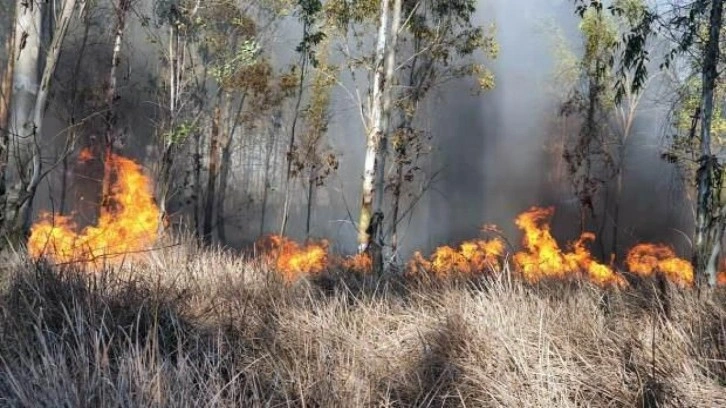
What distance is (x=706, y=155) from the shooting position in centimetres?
713

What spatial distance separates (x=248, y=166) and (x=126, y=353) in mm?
30973

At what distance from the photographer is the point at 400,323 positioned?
15.2 ft

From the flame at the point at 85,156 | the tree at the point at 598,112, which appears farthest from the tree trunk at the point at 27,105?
the flame at the point at 85,156

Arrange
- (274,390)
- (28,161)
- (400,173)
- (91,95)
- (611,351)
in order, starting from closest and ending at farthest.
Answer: (274,390) → (611,351) → (28,161) → (400,173) → (91,95)

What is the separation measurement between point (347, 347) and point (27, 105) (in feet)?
10.4

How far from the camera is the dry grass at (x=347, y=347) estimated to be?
2.65 metres

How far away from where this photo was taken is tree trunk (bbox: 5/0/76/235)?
4891 mm

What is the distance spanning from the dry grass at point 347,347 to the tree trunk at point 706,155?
230 cm

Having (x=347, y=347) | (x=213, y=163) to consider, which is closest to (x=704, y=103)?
(x=347, y=347)

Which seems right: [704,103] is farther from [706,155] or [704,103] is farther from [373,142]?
[373,142]

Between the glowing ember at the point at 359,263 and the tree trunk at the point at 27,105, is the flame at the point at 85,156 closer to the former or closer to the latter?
the glowing ember at the point at 359,263

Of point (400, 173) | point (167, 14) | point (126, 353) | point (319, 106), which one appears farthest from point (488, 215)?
point (126, 353)

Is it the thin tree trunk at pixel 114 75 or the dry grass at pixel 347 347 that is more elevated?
the thin tree trunk at pixel 114 75

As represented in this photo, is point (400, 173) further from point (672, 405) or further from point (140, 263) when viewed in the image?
point (672, 405)
